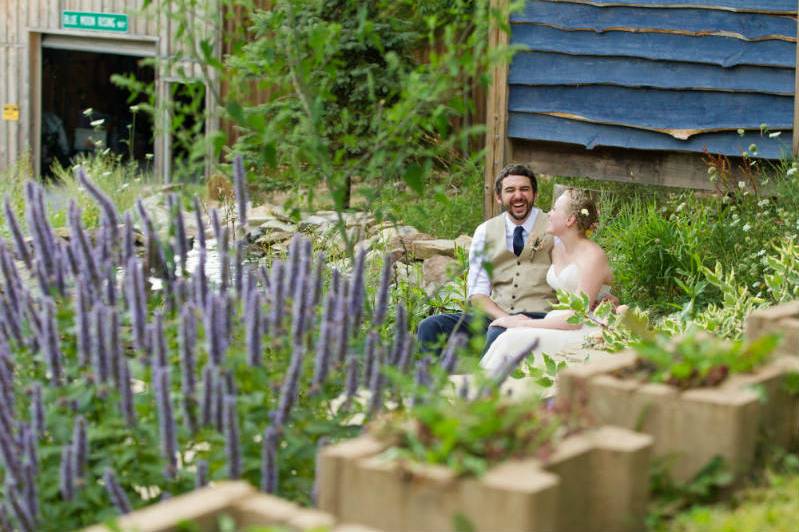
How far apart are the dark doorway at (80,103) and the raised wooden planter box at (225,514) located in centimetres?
1439

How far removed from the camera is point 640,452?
2.38 metres

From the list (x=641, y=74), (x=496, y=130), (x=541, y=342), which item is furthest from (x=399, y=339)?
(x=496, y=130)

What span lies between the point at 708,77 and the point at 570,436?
243 inches

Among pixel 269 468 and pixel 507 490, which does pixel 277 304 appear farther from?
pixel 507 490

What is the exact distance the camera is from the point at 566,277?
230 inches

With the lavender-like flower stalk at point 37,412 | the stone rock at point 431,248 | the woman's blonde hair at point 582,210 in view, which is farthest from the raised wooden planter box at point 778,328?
the stone rock at point 431,248

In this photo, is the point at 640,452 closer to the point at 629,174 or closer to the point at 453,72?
the point at 453,72

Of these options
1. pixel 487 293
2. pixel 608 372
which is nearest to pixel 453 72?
pixel 608 372

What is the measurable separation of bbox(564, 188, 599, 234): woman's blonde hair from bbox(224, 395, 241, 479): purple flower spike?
3.52 m

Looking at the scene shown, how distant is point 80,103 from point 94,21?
1.35 meters

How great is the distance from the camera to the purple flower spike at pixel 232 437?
254 centimetres

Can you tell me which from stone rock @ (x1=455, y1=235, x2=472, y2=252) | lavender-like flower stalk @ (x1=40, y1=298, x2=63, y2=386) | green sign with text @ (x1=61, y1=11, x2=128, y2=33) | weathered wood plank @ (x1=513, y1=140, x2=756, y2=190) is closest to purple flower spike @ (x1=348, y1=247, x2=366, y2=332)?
lavender-like flower stalk @ (x1=40, y1=298, x2=63, y2=386)

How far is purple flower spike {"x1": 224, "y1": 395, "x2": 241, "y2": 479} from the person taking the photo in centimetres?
254

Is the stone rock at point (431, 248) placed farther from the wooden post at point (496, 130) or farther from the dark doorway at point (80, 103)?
the dark doorway at point (80, 103)
